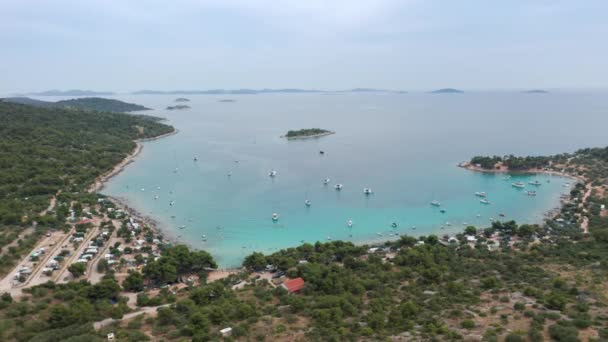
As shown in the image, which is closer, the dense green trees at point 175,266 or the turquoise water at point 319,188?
the dense green trees at point 175,266

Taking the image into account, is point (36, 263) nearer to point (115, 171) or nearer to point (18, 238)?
point (18, 238)

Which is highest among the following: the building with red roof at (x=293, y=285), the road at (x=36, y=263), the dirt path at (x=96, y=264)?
the building with red roof at (x=293, y=285)

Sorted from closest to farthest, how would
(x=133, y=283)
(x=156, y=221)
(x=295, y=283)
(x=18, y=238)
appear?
1. (x=295, y=283)
2. (x=133, y=283)
3. (x=18, y=238)
4. (x=156, y=221)

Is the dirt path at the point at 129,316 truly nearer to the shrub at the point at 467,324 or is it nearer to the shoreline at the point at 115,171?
the shrub at the point at 467,324

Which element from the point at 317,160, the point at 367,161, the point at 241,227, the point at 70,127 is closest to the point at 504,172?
the point at 367,161

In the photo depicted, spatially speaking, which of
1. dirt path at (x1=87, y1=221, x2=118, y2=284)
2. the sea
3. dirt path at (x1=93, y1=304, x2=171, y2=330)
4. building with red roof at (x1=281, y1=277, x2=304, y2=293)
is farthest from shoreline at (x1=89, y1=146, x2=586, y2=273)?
dirt path at (x1=93, y1=304, x2=171, y2=330)

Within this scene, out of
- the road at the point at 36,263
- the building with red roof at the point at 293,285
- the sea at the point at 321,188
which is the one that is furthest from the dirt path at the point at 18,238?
the building with red roof at the point at 293,285

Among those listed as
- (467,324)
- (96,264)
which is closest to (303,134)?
(96,264)
